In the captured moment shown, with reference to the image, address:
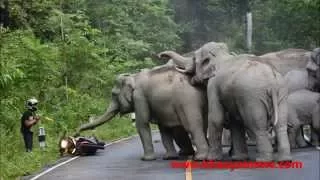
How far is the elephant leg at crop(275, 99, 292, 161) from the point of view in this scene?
15094 millimetres

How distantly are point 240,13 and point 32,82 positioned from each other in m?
30.8

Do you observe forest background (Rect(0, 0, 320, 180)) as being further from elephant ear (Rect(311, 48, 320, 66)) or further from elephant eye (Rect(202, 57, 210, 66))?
elephant ear (Rect(311, 48, 320, 66))

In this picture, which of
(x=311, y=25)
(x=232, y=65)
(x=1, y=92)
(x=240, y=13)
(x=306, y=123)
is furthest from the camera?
(x=240, y=13)

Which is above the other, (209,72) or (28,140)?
(209,72)

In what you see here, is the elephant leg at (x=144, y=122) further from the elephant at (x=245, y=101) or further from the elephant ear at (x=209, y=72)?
the elephant ear at (x=209, y=72)

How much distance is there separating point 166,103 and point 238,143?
2230mm

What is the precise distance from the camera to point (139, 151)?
74.3 ft

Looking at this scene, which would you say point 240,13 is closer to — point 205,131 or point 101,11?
point 101,11

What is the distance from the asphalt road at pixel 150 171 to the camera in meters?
13.4

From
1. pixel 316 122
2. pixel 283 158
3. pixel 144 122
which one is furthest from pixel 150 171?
pixel 316 122

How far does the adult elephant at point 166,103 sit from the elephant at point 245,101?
408 millimetres

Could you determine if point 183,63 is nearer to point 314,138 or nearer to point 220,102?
point 220,102

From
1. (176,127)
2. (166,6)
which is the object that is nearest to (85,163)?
(176,127)

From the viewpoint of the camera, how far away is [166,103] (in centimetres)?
1814
